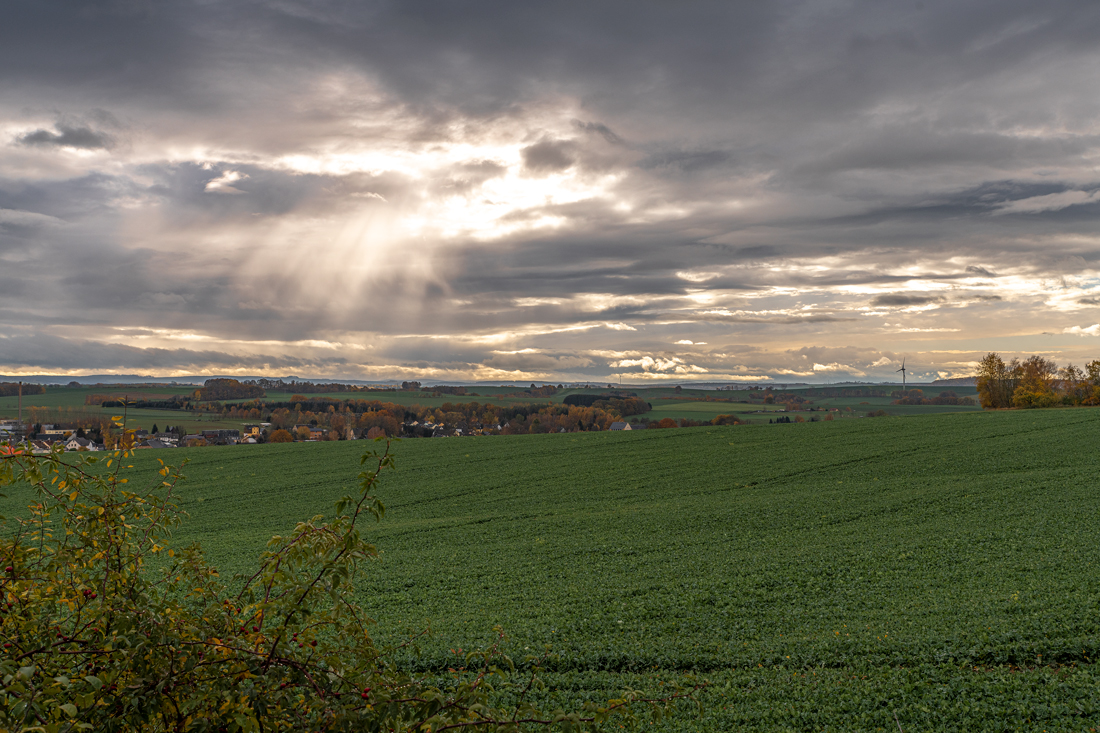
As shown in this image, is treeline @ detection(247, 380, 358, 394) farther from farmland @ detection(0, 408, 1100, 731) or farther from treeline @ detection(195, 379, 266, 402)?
farmland @ detection(0, 408, 1100, 731)

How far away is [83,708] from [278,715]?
109 centimetres

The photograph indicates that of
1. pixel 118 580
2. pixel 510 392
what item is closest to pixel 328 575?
pixel 118 580

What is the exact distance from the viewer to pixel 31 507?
5457 millimetres

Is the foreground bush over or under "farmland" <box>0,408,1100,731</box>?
over

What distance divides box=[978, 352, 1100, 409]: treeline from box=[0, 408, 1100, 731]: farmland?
48724mm

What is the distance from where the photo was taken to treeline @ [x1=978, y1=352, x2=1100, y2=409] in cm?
8556

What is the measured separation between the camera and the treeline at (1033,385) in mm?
85562

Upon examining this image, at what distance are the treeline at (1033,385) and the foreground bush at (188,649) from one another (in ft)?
349

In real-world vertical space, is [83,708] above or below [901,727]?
above

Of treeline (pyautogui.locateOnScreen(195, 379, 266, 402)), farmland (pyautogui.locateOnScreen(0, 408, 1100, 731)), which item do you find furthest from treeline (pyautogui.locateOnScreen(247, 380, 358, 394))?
farmland (pyautogui.locateOnScreen(0, 408, 1100, 731))

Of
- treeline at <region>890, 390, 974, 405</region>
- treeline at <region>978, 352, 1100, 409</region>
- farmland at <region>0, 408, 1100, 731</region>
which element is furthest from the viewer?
treeline at <region>890, 390, 974, 405</region>

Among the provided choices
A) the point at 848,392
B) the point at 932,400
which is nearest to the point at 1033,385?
the point at 932,400

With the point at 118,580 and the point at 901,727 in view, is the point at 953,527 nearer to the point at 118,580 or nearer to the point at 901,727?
the point at 901,727

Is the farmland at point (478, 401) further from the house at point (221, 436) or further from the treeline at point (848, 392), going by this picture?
the house at point (221, 436)
